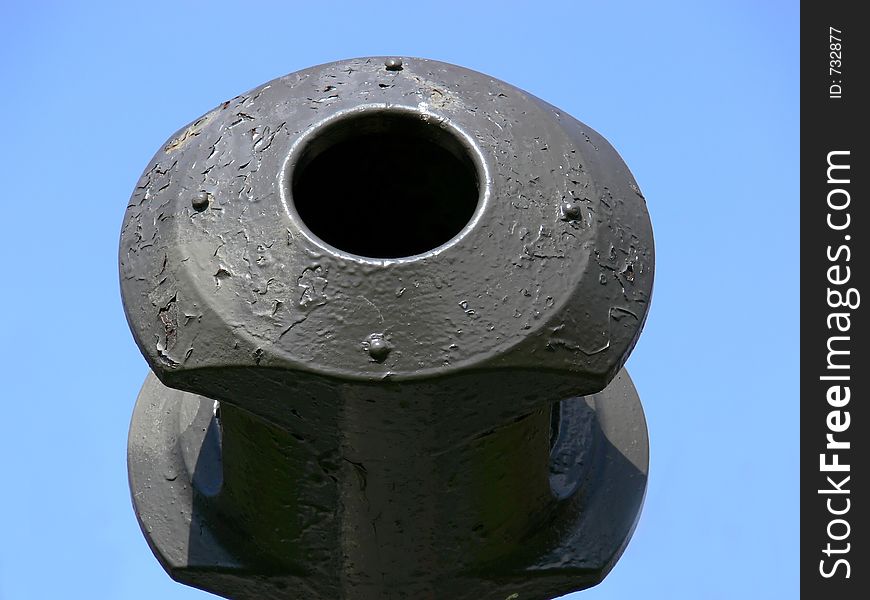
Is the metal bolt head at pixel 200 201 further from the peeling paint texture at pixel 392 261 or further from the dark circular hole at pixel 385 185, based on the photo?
the dark circular hole at pixel 385 185

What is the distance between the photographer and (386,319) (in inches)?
117

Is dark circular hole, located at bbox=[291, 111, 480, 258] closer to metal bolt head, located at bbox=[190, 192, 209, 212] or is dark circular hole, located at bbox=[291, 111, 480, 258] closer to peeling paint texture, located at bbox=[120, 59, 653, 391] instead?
peeling paint texture, located at bbox=[120, 59, 653, 391]

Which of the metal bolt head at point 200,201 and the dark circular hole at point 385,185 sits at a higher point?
the dark circular hole at point 385,185

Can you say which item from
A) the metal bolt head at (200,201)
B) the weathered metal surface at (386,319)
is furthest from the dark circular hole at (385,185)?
the metal bolt head at (200,201)

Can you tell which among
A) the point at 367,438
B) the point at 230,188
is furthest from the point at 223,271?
the point at 367,438

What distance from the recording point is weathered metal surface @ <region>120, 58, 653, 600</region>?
2.99 metres

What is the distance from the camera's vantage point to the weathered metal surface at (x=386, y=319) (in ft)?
9.80

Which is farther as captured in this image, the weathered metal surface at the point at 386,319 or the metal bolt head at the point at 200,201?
the metal bolt head at the point at 200,201

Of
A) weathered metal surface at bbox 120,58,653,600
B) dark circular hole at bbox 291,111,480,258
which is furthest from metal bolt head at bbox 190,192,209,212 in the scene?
dark circular hole at bbox 291,111,480,258

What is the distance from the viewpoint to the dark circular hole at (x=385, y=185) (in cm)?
322

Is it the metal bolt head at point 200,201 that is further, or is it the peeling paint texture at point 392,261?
the metal bolt head at point 200,201

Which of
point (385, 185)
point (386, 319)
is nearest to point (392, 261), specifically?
point (386, 319)

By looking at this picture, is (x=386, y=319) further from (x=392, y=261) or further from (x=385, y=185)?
(x=385, y=185)

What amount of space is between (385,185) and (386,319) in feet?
1.89
